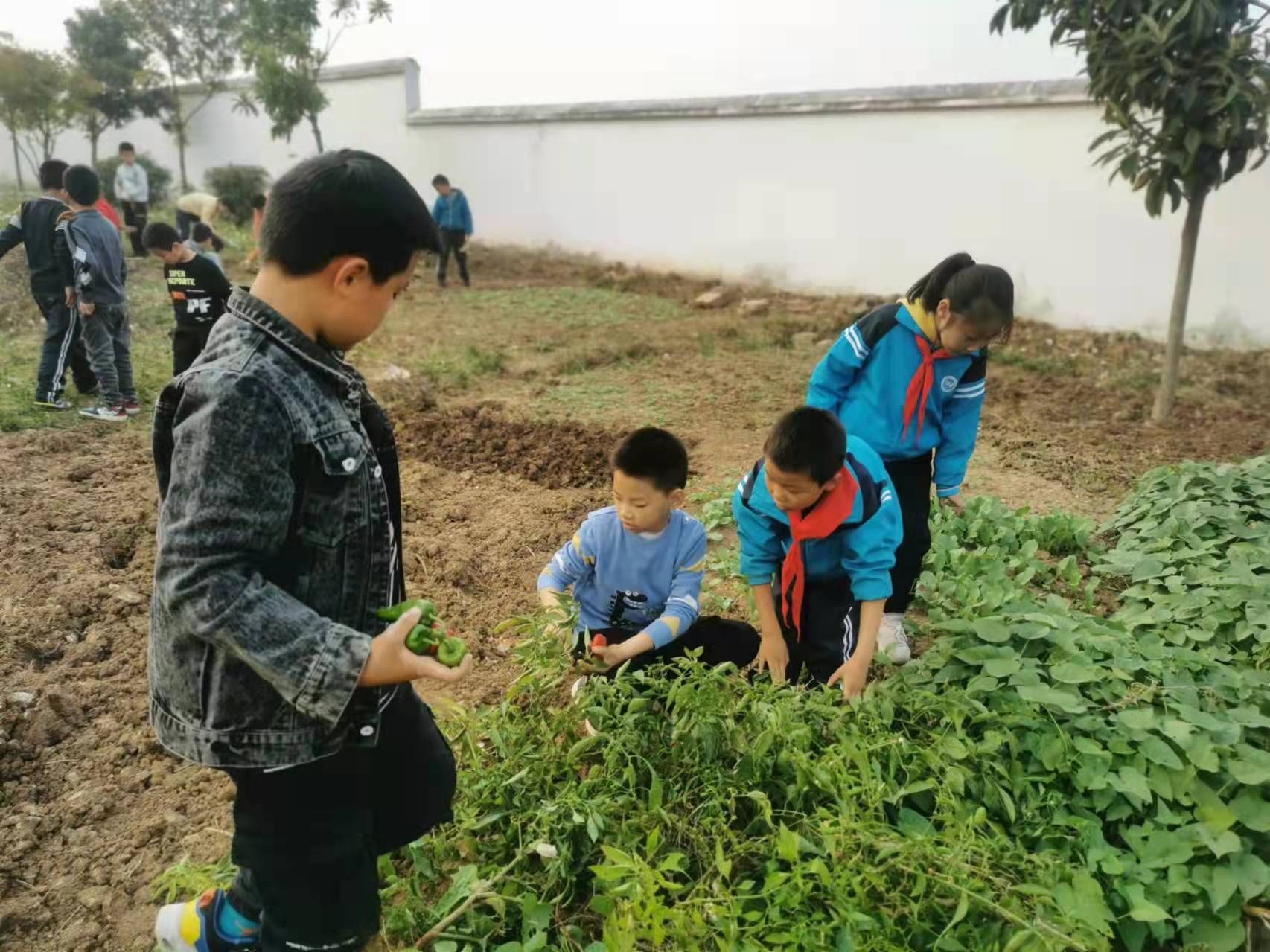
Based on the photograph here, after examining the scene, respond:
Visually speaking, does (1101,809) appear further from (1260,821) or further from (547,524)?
(547,524)

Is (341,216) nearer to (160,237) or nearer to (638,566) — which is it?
(638,566)

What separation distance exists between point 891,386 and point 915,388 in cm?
8

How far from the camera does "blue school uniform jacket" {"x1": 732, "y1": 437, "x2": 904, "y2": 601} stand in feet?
8.39

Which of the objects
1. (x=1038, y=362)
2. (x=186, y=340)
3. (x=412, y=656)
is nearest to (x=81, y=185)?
(x=186, y=340)

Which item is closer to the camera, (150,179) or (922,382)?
(922,382)

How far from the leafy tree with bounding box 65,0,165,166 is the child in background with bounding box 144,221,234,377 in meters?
16.6

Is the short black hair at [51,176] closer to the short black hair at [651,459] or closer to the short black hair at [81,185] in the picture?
the short black hair at [81,185]

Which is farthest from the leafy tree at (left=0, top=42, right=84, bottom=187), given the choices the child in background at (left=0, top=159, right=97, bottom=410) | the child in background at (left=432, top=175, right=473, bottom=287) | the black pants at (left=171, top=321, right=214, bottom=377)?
the black pants at (left=171, top=321, right=214, bottom=377)

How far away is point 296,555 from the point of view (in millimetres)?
1427

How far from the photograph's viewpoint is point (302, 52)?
1588cm

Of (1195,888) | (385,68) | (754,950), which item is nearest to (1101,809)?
(1195,888)

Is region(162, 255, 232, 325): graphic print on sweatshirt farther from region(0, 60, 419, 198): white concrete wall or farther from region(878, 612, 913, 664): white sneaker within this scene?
region(0, 60, 419, 198): white concrete wall

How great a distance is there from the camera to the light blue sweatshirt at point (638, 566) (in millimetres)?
2633

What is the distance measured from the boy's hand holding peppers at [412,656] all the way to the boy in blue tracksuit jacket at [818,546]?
117 cm
